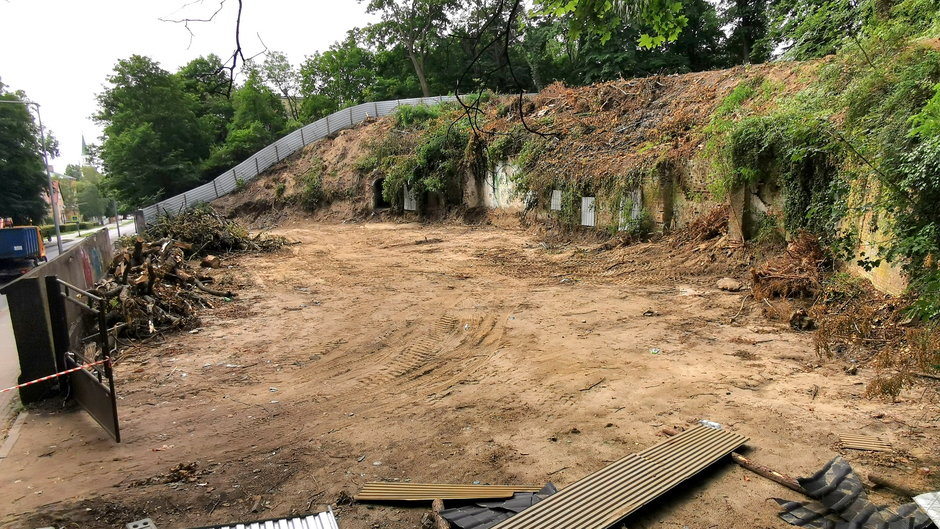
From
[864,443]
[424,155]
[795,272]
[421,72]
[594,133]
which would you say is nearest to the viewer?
[864,443]

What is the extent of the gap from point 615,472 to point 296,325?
6632 mm

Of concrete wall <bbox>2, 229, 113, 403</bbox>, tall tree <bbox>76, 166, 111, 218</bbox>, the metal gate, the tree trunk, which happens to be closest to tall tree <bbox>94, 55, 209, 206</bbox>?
the tree trunk

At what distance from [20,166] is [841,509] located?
127 feet

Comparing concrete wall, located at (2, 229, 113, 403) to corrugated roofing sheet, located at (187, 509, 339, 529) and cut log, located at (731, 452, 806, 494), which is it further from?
cut log, located at (731, 452, 806, 494)

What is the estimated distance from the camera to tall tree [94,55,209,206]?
30219 millimetres

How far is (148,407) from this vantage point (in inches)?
236

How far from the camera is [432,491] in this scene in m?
3.96

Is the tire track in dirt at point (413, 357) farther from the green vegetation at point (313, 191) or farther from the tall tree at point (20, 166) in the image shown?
the tall tree at point (20, 166)

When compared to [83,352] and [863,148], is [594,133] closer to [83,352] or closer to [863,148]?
[863,148]

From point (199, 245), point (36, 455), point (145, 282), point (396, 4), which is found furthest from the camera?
point (396, 4)

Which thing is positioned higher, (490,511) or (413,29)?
(413,29)

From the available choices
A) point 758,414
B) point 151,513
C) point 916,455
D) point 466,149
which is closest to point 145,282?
point 151,513

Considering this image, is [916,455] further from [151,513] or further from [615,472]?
[151,513]

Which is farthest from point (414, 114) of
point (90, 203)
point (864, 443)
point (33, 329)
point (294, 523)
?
point (90, 203)
